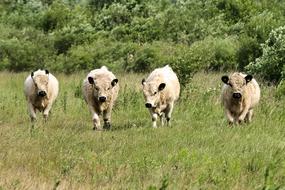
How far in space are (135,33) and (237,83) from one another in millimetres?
22026

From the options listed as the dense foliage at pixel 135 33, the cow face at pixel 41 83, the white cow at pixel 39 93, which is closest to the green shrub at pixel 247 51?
the dense foliage at pixel 135 33

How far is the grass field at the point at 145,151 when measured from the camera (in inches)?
344

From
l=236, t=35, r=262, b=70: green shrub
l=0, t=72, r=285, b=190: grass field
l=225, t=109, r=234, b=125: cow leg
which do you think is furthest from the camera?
l=236, t=35, r=262, b=70: green shrub

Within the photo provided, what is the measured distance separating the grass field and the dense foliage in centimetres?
896

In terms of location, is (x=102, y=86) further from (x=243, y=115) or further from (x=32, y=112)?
(x=243, y=115)

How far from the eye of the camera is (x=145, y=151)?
11078mm

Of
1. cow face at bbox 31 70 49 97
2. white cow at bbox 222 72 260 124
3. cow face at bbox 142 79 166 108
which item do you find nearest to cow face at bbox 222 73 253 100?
white cow at bbox 222 72 260 124

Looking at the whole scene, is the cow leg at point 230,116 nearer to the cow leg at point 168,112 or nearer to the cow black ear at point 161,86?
the cow black ear at point 161,86

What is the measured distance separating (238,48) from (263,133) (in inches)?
558

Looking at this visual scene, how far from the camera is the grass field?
344 inches

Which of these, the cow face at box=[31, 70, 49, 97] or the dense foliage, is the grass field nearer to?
the cow face at box=[31, 70, 49, 97]

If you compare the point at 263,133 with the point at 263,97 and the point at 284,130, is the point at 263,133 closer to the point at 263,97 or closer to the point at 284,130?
the point at 284,130

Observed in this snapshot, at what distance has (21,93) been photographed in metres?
22.0

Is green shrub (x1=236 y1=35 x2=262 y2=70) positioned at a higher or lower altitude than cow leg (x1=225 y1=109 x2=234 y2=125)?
higher
